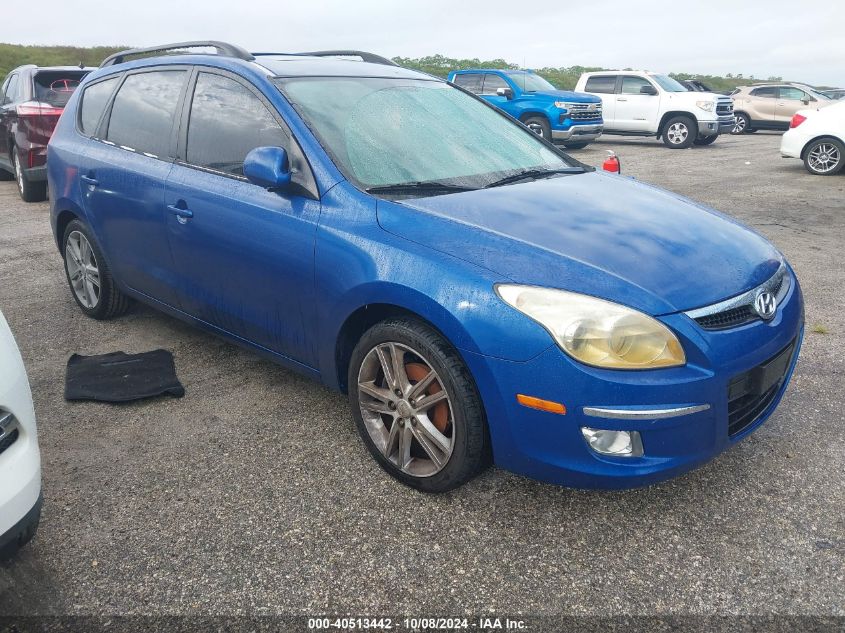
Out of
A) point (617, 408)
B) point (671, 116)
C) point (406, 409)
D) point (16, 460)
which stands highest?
point (671, 116)

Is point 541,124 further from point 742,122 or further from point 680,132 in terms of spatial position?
point 742,122

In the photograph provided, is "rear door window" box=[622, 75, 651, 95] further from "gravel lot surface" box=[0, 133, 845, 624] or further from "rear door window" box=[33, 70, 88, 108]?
"gravel lot surface" box=[0, 133, 845, 624]

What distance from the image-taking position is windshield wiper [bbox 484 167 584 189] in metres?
3.34

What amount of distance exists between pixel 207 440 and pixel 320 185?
131cm

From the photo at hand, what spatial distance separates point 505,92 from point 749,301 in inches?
566

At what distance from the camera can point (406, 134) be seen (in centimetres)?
341

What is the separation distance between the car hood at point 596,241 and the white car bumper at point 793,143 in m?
10.7

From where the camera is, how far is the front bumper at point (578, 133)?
15836mm

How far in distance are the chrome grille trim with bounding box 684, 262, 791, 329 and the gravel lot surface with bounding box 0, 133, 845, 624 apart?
74 centimetres

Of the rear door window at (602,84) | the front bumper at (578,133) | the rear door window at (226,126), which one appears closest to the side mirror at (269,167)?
the rear door window at (226,126)

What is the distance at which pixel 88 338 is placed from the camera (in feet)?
15.3

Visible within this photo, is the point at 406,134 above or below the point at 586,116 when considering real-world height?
below

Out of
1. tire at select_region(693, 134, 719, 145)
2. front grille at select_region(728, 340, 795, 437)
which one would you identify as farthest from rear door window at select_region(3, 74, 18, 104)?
tire at select_region(693, 134, 719, 145)

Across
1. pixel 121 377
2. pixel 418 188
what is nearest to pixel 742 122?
pixel 418 188
